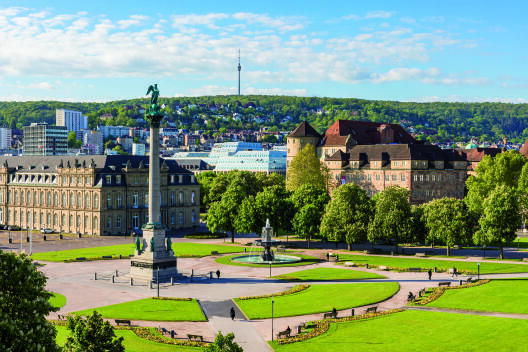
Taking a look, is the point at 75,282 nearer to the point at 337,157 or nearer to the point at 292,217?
the point at 292,217

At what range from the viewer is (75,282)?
7956cm

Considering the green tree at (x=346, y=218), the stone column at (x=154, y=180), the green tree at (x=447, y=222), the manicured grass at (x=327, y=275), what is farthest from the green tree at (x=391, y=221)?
the stone column at (x=154, y=180)

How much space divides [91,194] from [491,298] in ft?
332

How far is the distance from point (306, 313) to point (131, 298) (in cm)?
2108

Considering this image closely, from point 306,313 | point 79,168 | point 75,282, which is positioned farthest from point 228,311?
point 79,168

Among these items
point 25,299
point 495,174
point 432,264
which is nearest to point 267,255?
point 432,264

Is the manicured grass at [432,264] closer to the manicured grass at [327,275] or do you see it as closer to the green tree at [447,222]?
the green tree at [447,222]

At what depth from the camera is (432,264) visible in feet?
311

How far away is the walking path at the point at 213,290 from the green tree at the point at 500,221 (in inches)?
675

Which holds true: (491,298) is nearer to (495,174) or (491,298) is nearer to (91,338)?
(91,338)

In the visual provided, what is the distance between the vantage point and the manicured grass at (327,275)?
275 feet

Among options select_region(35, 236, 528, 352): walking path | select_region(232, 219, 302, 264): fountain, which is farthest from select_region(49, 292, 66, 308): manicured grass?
select_region(232, 219, 302, 264): fountain

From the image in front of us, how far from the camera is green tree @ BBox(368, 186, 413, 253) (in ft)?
351

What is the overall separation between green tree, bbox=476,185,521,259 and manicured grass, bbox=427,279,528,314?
25.5m
